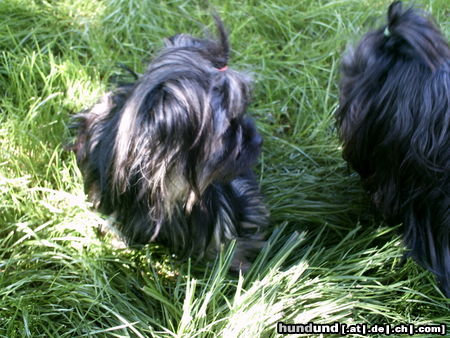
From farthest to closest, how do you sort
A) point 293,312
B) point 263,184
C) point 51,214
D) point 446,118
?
point 263,184 → point 51,214 → point 293,312 → point 446,118

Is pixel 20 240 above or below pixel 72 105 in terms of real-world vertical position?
below

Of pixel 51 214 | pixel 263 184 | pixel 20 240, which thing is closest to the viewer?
pixel 20 240

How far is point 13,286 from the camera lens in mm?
2064

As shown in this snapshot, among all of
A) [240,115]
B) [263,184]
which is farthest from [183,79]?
[263,184]

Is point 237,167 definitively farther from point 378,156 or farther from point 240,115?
point 378,156

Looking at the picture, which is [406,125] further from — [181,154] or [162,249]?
[162,249]

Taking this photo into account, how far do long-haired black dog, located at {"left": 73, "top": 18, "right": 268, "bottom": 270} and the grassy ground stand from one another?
15 cm

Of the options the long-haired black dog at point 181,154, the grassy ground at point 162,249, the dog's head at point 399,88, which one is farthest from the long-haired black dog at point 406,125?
the long-haired black dog at point 181,154

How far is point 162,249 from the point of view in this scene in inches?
88.7

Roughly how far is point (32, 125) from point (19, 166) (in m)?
0.21

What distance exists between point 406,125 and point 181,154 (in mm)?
786

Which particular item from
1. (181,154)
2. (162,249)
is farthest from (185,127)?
(162,249)

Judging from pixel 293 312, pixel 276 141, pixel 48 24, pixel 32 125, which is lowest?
pixel 293 312

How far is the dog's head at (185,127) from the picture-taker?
1674 millimetres
